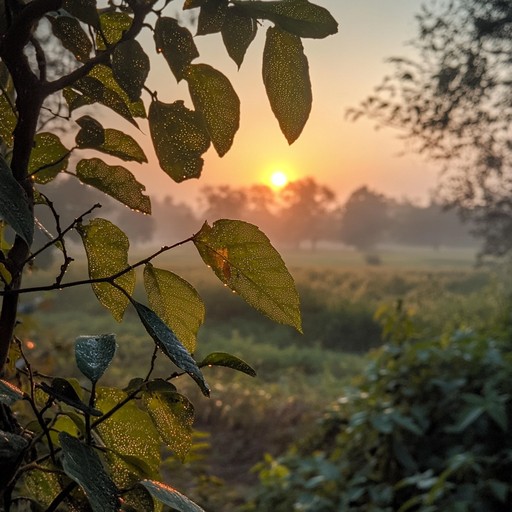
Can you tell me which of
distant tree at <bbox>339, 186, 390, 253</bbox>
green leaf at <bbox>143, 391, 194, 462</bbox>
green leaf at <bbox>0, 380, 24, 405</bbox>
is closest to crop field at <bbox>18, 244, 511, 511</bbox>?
green leaf at <bbox>143, 391, 194, 462</bbox>

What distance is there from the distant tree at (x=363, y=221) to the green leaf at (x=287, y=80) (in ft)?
154

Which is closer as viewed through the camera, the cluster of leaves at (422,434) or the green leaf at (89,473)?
the green leaf at (89,473)

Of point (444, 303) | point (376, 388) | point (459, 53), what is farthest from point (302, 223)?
point (376, 388)

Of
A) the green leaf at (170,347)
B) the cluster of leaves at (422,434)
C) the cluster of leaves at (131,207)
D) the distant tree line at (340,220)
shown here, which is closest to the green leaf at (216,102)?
the cluster of leaves at (131,207)

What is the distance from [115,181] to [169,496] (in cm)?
20

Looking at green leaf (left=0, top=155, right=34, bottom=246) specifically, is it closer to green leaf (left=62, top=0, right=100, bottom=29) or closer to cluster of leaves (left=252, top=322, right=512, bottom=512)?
green leaf (left=62, top=0, right=100, bottom=29)

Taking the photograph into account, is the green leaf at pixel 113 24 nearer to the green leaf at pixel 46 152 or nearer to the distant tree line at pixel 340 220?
the green leaf at pixel 46 152

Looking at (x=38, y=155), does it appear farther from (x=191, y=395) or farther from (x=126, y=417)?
(x=191, y=395)

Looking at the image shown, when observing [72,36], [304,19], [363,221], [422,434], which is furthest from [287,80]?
[363,221]

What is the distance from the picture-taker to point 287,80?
346mm

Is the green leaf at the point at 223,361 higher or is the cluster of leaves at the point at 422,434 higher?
the green leaf at the point at 223,361

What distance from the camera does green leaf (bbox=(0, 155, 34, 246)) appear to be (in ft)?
0.90

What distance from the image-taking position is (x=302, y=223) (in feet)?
163

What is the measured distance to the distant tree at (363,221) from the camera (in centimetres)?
4697
